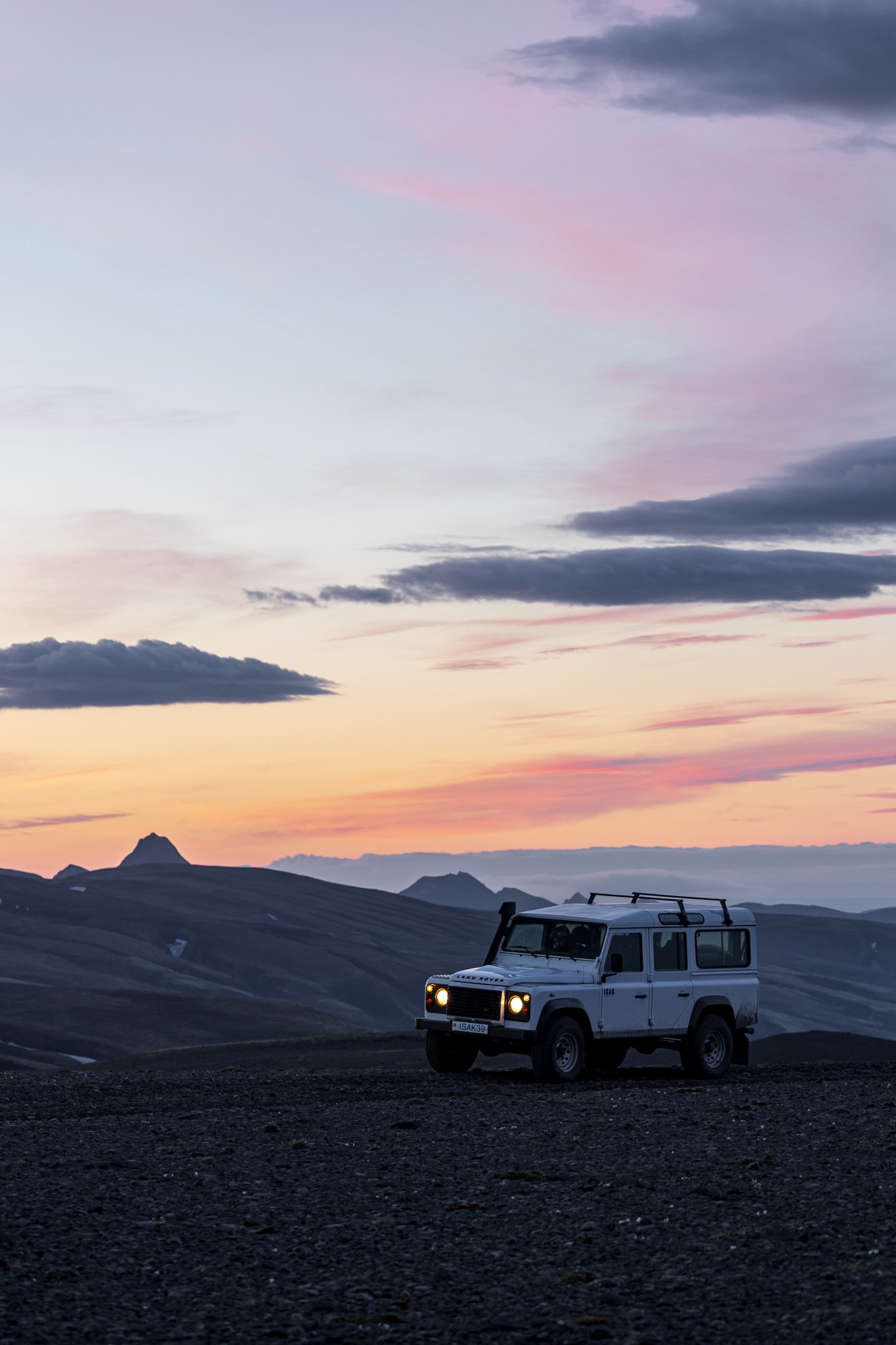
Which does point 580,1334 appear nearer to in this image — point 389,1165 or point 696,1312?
point 696,1312

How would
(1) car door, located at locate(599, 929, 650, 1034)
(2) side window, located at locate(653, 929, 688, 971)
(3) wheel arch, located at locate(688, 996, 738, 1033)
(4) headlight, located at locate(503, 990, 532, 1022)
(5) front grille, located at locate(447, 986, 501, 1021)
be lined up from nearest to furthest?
(4) headlight, located at locate(503, 990, 532, 1022)
(5) front grille, located at locate(447, 986, 501, 1021)
(1) car door, located at locate(599, 929, 650, 1034)
(2) side window, located at locate(653, 929, 688, 971)
(3) wheel arch, located at locate(688, 996, 738, 1033)

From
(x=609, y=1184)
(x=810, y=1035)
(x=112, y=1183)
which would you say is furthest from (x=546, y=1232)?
(x=810, y=1035)

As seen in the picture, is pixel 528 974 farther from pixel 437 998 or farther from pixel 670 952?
pixel 670 952

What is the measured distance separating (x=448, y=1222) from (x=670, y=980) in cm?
1347

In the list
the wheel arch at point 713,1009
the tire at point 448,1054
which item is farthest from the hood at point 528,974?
the wheel arch at point 713,1009

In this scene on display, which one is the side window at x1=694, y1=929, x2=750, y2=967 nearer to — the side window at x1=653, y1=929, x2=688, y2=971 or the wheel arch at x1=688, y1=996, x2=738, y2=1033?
the side window at x1=653, y1=929, x2=688, y2=971

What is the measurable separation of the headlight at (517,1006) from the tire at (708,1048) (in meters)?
4.01

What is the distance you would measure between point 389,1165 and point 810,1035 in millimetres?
40123

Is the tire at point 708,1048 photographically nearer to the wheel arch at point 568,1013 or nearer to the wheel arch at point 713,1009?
the wheel arch at point 713,1009

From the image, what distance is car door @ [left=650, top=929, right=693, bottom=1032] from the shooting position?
24.7 metres

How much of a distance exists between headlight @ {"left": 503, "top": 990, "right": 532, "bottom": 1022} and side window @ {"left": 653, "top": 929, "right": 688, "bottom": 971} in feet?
9.99

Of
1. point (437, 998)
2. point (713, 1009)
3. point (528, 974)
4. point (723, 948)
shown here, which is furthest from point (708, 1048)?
point (437, 998)

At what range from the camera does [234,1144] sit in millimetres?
16078

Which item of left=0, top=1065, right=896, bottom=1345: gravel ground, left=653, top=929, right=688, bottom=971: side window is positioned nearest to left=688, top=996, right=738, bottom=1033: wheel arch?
left=653, top=929, right=688, bottom=971: side window
